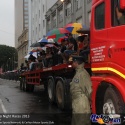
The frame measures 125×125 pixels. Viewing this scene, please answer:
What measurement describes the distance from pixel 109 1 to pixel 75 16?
99.7 ft

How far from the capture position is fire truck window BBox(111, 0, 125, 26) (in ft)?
20.9

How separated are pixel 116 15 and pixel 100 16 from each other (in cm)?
82

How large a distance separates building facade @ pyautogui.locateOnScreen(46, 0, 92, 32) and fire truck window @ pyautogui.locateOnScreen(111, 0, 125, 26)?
2322 centimetres

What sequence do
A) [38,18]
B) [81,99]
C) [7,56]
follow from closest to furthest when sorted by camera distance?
[81,99], [38,18], [7,56]

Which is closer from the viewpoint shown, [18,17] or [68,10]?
[68,10]

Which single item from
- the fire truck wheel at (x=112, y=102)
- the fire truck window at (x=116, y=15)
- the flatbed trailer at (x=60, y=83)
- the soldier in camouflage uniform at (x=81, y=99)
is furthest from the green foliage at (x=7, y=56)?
the soldier in camouflage uniform at (x=81, y=99)

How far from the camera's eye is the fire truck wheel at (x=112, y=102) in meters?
6.33

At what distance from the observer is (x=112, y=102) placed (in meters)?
6.62

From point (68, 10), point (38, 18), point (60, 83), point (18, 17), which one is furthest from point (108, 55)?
point (18, 17)

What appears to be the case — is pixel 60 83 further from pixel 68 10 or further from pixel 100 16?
pixel 68 10

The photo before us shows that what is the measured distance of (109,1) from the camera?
6867mm

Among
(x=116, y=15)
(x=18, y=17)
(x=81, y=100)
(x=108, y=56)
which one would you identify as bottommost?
(x=81, y=100)

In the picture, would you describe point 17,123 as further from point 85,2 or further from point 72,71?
point 85,2

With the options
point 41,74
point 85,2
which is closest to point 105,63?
point 41,74
